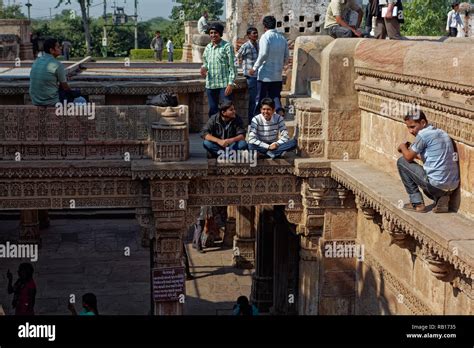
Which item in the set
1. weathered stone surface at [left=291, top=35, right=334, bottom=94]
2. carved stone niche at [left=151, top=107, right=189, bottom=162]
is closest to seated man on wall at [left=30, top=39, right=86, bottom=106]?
carved stone niche at [left=151, top=107, right=189, bottom=162]

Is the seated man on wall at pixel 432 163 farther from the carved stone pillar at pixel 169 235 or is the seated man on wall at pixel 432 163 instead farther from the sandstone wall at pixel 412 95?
the carved stone pillar at pixel 169 235

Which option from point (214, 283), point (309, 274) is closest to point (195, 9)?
point (214, 283)

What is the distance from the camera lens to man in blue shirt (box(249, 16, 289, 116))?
9914 millimetres

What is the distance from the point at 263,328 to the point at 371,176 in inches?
133

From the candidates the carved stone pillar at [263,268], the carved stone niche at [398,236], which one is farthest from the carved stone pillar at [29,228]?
the carved stone niche at [398,236]

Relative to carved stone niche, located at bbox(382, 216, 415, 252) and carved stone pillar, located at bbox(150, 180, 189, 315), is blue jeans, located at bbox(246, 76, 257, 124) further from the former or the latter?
carved stone niche, located at bbox(382, 216, 415, 252)

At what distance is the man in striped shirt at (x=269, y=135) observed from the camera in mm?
8648

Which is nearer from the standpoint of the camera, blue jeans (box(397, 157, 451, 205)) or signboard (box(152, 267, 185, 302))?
blue jeans (box(397, 157, 451, 205))

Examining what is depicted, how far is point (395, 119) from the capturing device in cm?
748

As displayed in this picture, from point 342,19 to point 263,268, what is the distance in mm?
4672

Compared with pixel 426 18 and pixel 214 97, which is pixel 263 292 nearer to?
pixel 214 97

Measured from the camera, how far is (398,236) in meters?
6.94

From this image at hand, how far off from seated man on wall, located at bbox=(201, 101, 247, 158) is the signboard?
59.9 inches

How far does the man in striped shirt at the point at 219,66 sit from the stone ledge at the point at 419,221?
258 centimetres
